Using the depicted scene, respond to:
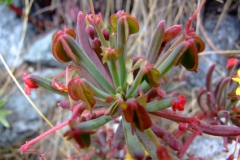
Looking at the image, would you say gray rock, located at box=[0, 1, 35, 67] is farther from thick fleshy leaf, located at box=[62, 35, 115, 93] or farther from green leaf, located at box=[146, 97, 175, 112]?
green leaf, located at box=[146, 97, 175, 112]

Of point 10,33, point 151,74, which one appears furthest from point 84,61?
point 10,33

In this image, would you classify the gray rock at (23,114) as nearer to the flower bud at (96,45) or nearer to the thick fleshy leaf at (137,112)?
the flower bud at (96,45)

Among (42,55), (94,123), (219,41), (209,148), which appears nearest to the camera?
(94,123)

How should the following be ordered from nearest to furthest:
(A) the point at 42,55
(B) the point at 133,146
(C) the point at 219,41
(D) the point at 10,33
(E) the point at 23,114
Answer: (B) the point at 133,146
(C) the point at 219,41
(E) the point at 23,114
(A) the point at 42,55
(D) the point at 10,33

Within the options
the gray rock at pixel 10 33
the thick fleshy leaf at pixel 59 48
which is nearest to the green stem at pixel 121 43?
the thick fleshy leaf at pixel 59 48

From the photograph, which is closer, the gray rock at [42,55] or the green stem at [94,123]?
the green stem at [94,123]

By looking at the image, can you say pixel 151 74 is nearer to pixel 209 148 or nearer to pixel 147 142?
pixel 147 142

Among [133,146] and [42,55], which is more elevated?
[133,146]

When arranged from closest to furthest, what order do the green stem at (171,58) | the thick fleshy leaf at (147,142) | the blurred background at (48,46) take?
the green stem at (171,58) → the thick fleshy leaf at (147,142) → the blurred background at (48,46)

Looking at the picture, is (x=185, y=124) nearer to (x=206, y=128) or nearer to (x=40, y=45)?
(x=206, y=128)

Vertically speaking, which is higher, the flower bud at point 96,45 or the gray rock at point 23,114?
the flower bud at point 96,45
